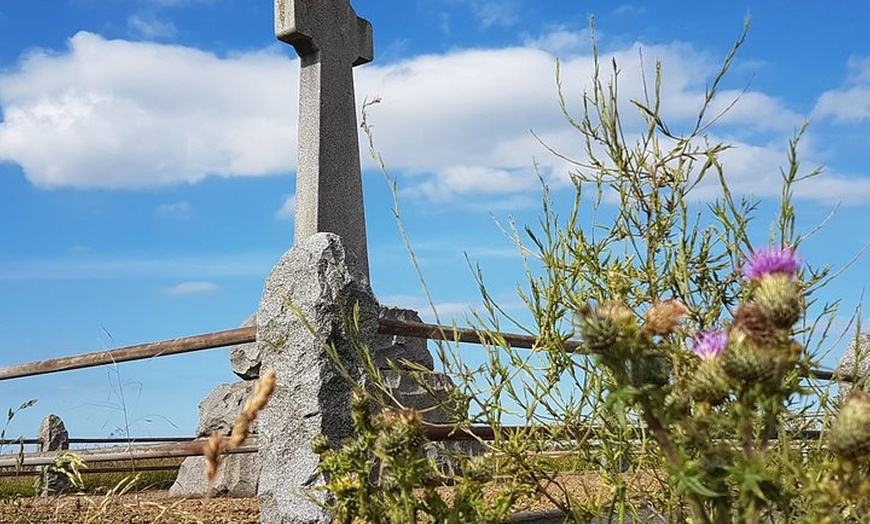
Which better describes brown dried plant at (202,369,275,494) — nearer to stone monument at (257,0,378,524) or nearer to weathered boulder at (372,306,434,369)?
stone monument at (257,0,378,524)

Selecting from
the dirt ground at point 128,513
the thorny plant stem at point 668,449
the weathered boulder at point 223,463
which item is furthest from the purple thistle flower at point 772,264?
the weathered boulder at point 223,463

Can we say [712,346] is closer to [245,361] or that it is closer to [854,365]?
[854,365]

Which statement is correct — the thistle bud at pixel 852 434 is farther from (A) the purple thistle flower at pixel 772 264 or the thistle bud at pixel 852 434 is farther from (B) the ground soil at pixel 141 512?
(B) the ground soil at pixel 141 512

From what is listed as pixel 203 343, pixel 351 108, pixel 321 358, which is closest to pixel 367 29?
pixel 351 108

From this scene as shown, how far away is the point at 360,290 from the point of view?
4117mm

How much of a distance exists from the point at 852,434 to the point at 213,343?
387cm

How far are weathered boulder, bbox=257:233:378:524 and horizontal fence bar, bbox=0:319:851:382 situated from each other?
23 centimetres

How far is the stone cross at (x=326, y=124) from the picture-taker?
25.4 ft

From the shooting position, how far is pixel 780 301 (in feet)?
4.28

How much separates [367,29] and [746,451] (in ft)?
25.5

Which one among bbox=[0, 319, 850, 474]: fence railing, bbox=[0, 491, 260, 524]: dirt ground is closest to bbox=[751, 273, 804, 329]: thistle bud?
bbox=[0, 319, 850, 474]: fence railing

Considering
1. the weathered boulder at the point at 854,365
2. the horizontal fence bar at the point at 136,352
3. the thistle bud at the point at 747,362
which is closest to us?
the thistle bud at the point at 747,362

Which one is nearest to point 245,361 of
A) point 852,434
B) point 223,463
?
point 223,463

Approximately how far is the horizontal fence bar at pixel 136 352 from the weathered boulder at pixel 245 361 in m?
1.65
